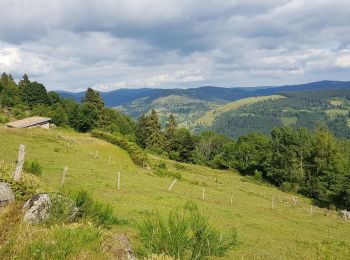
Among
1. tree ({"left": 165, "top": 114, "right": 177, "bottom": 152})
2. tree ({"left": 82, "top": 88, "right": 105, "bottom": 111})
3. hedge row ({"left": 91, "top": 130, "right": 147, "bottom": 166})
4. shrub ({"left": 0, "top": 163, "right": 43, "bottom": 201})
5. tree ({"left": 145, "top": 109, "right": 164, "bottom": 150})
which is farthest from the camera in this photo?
tree ({"left": 165, "top": 114, "right": 177, "bottom": 152})

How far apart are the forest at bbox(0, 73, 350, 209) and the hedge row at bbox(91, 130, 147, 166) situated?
19.6 meters

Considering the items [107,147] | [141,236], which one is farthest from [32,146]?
[141,236]

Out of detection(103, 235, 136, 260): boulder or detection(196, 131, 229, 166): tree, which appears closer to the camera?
detection(103, 235, 136, 260): boulder

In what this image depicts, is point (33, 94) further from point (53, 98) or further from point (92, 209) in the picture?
point (92, 209)

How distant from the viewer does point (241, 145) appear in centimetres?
13000

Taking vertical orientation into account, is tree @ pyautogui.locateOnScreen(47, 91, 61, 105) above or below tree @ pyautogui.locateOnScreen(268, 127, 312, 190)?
above

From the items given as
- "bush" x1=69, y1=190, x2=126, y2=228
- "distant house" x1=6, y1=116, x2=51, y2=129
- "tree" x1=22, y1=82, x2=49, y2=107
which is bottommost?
"distant house" x1=6, y1=116, x2=51, y2=129

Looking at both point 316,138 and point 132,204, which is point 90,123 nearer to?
point 316,138

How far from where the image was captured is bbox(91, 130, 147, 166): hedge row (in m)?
69.2

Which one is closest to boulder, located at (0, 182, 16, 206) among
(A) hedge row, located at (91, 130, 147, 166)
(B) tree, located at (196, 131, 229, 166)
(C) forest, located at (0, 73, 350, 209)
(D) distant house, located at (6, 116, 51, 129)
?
(A) hedge row, located at (91, 130, 147, 166)

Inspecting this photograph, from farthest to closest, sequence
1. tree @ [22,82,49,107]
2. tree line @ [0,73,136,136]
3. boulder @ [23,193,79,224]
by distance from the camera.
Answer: tree @ [22,82,49,107]
tree line @ [0,73,136,136]
boulder @ [23,193,79,224]

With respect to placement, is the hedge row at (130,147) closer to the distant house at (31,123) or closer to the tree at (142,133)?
the distant house at (31,123)

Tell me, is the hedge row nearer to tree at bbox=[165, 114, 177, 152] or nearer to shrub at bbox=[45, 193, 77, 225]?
tree at bbox=[165, 114, 177, 152]

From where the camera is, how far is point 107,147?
74.2 m
